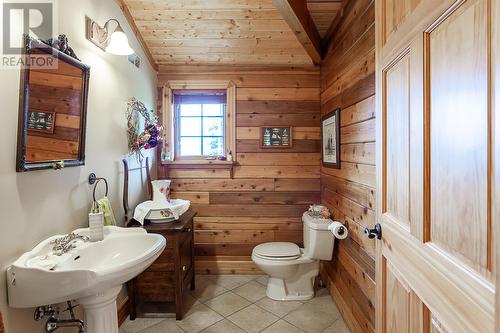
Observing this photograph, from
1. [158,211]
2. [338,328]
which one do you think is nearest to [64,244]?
[158,211]

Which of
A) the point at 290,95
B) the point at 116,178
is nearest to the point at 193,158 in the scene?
the point at 116,178

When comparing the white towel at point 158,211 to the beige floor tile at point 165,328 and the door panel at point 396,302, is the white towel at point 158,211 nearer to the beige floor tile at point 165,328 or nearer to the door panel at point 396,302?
the beige floor tile at point 165,328

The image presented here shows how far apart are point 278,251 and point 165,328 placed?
1.10 meters

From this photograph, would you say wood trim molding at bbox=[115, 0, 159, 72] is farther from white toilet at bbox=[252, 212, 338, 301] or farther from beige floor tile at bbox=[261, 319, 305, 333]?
beige floor tile at bbox=[261, 319, 305, 333]

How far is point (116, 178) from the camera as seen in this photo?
2127 millimetres

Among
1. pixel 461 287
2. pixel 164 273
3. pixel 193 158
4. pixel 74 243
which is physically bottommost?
pixel 164 273

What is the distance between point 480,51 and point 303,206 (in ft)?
8.33

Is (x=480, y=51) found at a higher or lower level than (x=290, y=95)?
lower

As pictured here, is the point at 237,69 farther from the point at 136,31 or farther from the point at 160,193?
the point at 160,193

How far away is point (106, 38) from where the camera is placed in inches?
76.4

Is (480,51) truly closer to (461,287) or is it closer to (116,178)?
(461,287)

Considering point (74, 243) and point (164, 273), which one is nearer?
point (74, 243)

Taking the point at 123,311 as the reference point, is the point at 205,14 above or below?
above
